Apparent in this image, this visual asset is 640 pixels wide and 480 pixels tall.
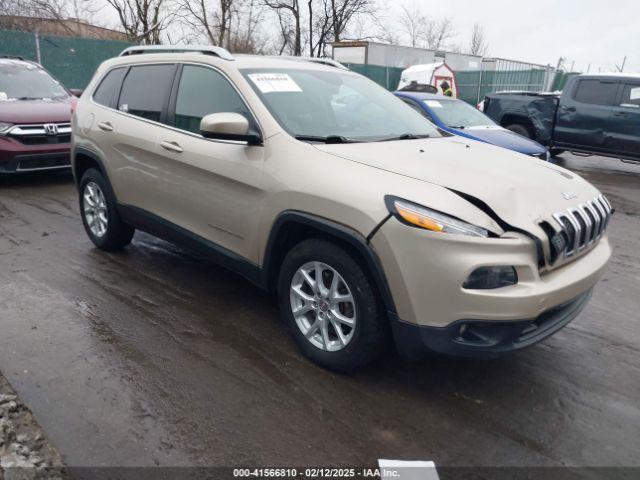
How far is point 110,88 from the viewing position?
4.93 metres

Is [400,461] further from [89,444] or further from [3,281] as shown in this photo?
[3,281]

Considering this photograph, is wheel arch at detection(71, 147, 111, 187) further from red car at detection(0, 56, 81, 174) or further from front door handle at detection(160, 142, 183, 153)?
red car at detection(0, 56, 81, 174)

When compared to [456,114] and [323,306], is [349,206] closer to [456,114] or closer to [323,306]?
[323,306]

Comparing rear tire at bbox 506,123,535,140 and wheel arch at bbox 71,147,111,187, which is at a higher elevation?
wheel arch at bbox 71,147,111,187

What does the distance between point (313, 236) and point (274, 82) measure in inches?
47.7

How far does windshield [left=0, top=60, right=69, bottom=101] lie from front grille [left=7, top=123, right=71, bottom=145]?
0.87 metres

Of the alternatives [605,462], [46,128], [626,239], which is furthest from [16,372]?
[626,239]

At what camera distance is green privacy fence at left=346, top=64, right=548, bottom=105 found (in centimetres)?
2139

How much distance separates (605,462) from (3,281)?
4390 millimetres

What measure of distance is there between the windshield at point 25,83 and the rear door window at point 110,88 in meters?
3.89

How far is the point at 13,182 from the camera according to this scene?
8070 millimetres

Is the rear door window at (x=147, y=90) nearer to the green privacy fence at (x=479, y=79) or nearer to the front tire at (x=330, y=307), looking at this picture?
the front tire at (x=330, y=307)

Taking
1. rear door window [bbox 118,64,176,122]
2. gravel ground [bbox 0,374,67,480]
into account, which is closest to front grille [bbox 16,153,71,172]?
rear door window [bbox 118,64,176,122]

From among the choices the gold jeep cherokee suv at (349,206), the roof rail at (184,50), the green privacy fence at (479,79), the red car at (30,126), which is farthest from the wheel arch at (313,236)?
the green privacy fence at (479,79)
